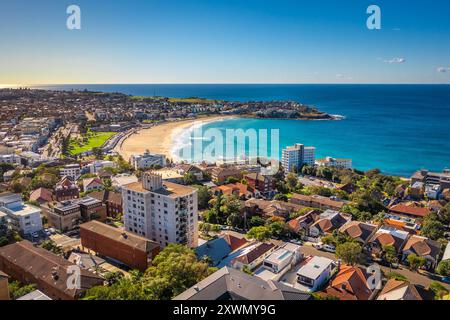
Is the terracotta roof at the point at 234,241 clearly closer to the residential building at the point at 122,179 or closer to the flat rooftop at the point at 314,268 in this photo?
the flat rooftop at the point at 314,268

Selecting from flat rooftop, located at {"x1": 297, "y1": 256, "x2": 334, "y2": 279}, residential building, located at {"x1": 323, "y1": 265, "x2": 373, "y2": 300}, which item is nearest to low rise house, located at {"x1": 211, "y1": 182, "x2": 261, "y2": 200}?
flat rooftop, located at {"x1": 297, "y1": 256, "x2": 334, "y2": 279}

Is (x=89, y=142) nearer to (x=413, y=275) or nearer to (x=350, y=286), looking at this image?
(x=350, y=286)

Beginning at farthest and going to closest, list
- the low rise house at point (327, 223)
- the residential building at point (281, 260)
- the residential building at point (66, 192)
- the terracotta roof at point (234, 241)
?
the residential building at point (66, 192) < the low rise house at point (327, 223) < the terracotta roof at point (234, 241) < the residential building at point (281, 260)

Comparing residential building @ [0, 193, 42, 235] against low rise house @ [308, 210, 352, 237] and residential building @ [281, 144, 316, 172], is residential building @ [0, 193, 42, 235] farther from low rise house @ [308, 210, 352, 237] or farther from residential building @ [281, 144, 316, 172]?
residential building @ [281, 144, 316, 172]

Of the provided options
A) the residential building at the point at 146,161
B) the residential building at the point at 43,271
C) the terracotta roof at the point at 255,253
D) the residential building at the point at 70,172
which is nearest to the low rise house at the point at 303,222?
the terracotta roof at the point at 255,253

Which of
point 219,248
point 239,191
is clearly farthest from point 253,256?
point 239,191
